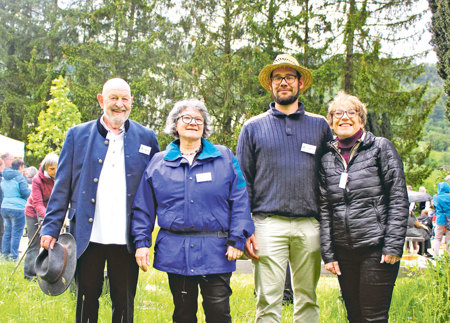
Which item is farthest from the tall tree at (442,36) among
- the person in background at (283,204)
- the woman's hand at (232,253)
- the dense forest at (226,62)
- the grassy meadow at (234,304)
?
the woman's hand at (232,253)

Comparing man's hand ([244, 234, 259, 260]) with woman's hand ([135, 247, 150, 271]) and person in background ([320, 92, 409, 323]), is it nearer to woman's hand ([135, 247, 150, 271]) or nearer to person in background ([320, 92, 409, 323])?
person in background ([320, 92, 409, 323])

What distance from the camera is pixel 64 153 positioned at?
10.2 ft

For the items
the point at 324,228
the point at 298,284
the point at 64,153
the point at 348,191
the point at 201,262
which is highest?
the point at 64,153

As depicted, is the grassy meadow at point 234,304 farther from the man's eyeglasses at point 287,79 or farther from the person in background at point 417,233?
the person in background at point 417,233

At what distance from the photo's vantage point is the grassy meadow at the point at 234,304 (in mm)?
3566

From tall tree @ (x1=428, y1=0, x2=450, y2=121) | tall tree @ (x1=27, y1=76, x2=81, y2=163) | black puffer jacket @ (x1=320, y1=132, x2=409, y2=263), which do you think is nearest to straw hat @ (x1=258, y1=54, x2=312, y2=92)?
black puffer jacket @ (x1=320, y1=132, x2=409, y2=263)

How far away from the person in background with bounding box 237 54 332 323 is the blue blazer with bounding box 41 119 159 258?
85 centimetres

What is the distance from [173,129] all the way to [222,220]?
79 centimetres

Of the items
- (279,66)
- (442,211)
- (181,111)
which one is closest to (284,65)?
(279,66)

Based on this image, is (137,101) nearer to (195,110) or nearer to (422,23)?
(422,23)

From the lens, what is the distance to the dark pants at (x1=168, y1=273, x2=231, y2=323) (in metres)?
2.80

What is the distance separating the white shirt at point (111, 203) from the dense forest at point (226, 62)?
276 inches

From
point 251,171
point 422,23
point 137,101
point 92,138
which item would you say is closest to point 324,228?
point 251,171

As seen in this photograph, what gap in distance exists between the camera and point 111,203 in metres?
3.07
